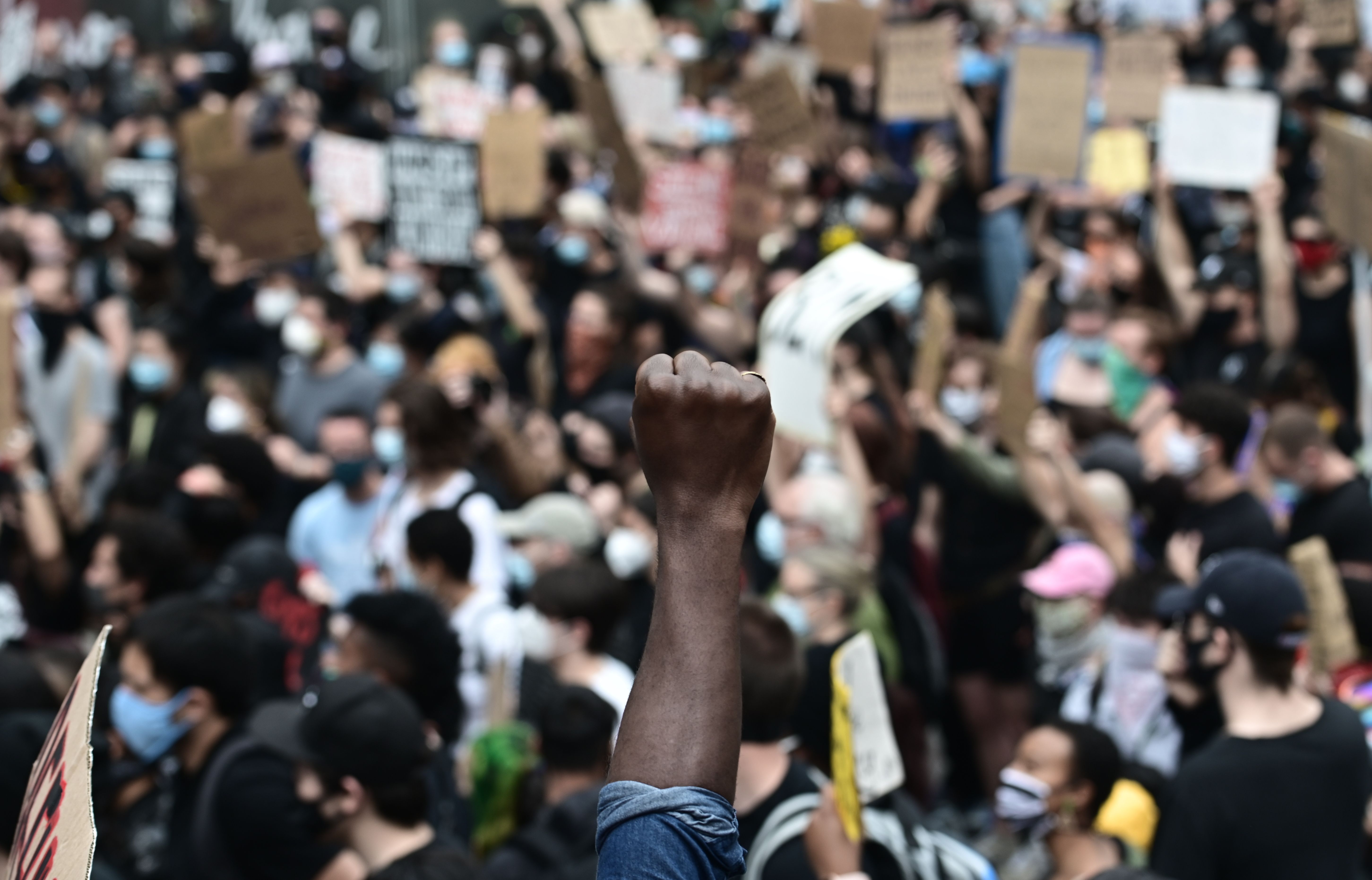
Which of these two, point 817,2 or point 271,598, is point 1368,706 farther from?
point 817,2

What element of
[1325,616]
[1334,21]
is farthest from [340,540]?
[1334,21]

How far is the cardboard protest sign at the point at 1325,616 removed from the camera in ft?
13.6

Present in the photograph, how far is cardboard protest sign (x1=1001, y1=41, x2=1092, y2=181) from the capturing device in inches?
329

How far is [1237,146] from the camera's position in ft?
27.8

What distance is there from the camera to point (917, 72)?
9609 mm

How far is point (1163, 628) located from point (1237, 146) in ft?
16.2

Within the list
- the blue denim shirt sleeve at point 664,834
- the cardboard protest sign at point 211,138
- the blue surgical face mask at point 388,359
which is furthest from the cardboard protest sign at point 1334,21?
the blue denim shirt sleeve at point 664,834

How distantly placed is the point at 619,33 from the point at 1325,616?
312 inches

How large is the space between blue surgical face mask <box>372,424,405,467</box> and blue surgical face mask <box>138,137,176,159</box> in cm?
588

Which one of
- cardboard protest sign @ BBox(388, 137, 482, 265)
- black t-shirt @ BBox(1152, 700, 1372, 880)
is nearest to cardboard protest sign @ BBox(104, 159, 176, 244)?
cardboard protest sign @ BBox(388, 137, 482, 265)

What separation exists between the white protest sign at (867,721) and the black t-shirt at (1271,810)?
0.65 m

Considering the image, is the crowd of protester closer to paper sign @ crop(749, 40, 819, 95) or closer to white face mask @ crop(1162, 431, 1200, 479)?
white face mask @ crop(1162, 431, 1200, 479)

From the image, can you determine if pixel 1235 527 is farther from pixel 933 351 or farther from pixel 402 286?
pixel 402 286

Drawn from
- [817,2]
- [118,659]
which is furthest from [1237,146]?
[118,659]
